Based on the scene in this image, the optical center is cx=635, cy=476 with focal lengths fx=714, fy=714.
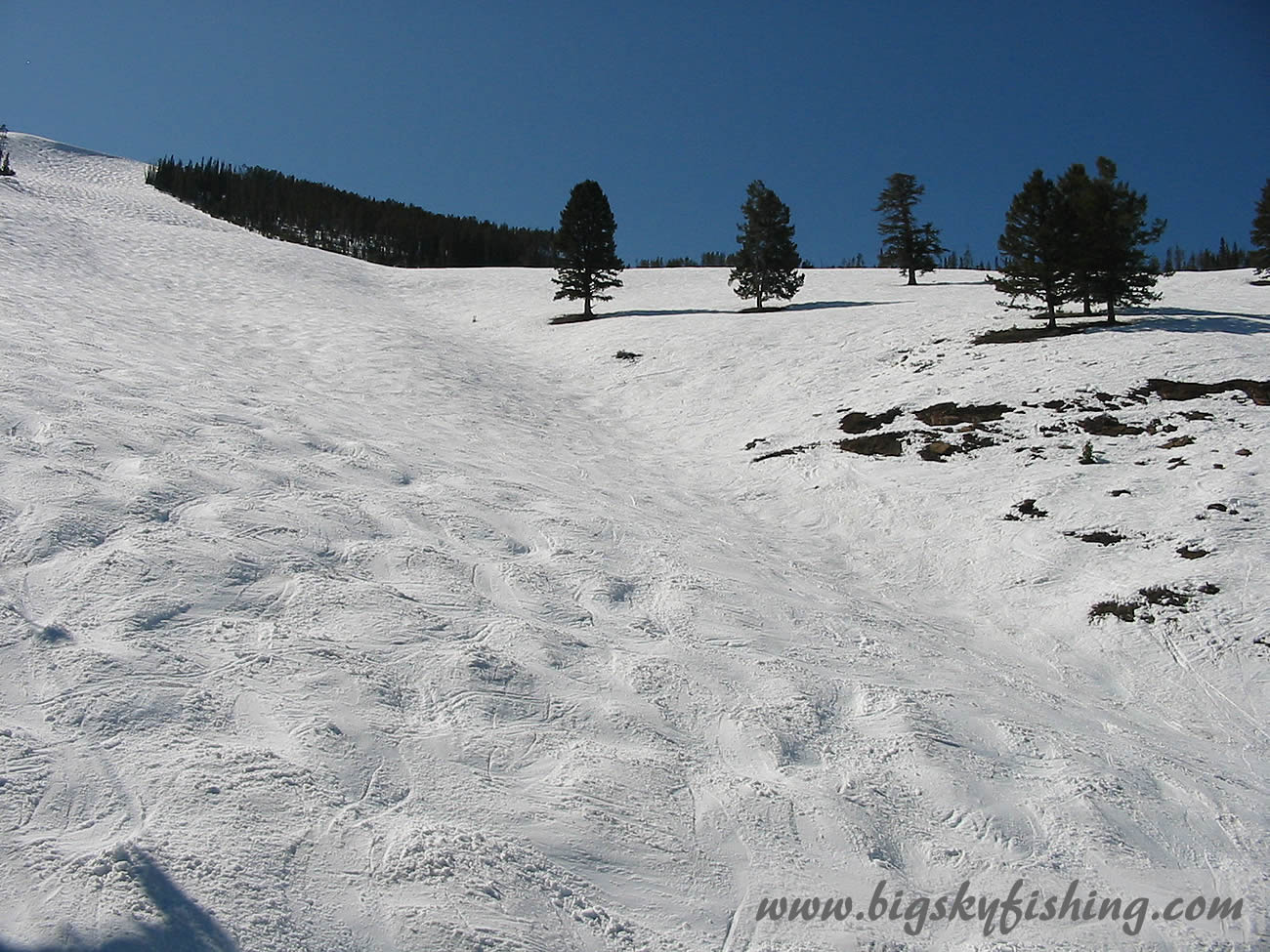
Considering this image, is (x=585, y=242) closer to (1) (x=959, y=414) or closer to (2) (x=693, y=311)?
(2) (x=693, y=311)

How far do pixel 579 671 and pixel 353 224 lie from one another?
89737mm

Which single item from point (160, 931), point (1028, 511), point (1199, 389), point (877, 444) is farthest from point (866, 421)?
point (160, 931)

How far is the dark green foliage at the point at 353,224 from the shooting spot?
3095 inches

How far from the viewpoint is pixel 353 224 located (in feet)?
273

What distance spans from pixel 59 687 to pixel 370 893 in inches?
90.9

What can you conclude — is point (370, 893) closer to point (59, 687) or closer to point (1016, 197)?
point (59, 687)

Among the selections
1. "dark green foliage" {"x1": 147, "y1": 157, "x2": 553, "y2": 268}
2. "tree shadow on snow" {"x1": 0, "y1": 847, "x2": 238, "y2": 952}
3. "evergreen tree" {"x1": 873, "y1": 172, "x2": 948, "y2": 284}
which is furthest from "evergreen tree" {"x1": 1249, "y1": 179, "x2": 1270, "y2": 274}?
"dark green foliage" {"x1": 147, "y1": 157, "x2": 553, "y2": 268}

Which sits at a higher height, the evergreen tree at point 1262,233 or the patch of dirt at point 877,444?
the evergreen tree at point 1262,233

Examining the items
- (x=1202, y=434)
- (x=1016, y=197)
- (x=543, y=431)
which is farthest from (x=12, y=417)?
(x=1016, y=197)

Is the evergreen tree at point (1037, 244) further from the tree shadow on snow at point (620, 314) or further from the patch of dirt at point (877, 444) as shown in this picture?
the tree shadow on snow at point (620, 314)

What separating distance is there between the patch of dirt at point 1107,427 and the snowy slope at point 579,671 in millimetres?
382

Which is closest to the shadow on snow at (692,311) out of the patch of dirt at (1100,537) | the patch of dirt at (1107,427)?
the patch of dirt at (1107,427)

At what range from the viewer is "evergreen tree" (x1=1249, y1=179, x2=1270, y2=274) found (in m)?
30.4

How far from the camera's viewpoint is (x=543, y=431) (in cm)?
1445
